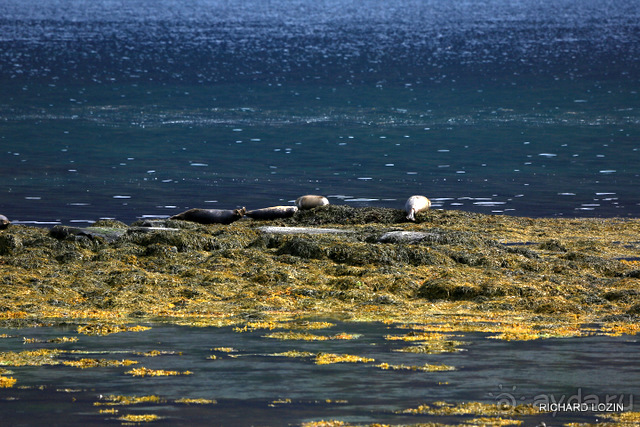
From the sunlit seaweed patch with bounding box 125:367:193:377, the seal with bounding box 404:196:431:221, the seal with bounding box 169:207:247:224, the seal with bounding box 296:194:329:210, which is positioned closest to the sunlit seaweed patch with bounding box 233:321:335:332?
the sunlit seaweed patch with bounding box 125:367:193:377

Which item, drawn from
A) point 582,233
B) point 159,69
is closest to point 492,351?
point 582,233

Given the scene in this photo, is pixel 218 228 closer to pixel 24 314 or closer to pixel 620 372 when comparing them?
pixel 24 314

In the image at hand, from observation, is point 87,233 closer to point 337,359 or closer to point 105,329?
point 105,329

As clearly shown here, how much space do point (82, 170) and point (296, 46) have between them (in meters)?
69.5

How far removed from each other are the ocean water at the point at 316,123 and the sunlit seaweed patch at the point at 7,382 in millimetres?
13677

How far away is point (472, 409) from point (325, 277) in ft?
A: 22.0

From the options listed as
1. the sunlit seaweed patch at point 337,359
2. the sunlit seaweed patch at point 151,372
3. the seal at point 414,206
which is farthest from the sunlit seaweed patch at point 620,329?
the seal at point 414,206

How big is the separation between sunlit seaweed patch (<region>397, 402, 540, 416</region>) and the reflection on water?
0.11 meters

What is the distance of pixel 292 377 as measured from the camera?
9.90m

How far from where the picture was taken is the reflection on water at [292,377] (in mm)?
8719

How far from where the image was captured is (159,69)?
77.3 meters

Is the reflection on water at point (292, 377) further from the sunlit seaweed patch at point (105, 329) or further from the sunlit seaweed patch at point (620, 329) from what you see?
the sunlit seaweed patch at point (620, 329)

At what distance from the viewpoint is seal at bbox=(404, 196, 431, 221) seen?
21769mm

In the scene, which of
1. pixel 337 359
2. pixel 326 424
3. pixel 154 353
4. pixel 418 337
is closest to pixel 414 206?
pixel 418 337
